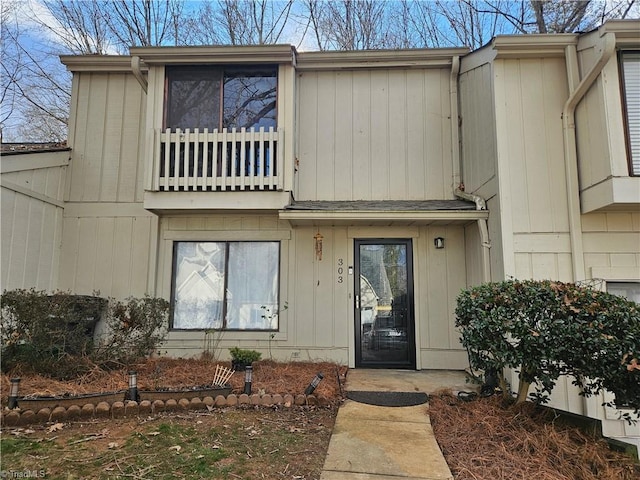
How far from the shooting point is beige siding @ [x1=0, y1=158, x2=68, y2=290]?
526 cm

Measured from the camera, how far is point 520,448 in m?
3.08

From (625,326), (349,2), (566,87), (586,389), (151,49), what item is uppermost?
(349,2)

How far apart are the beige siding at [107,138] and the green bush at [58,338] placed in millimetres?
2367

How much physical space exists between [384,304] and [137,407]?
12.4 ft

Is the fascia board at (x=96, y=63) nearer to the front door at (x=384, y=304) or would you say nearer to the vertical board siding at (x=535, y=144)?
the front door at (x=384, y=304)

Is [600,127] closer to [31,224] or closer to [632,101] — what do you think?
[632,101]

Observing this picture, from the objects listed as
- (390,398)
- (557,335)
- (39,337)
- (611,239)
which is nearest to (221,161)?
(39,337)

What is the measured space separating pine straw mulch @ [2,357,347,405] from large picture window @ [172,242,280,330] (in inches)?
31.5

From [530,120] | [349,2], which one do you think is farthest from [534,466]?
[349,2]

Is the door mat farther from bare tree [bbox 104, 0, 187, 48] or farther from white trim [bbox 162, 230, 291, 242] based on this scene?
bare tree [bbox 104, 0, 187, 48]

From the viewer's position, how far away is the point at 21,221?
5.53 meters

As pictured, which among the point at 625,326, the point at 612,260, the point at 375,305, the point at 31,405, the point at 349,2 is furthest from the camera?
the point at 349,2

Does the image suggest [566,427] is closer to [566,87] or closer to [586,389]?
[586,389]

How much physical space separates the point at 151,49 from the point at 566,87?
6.05m
